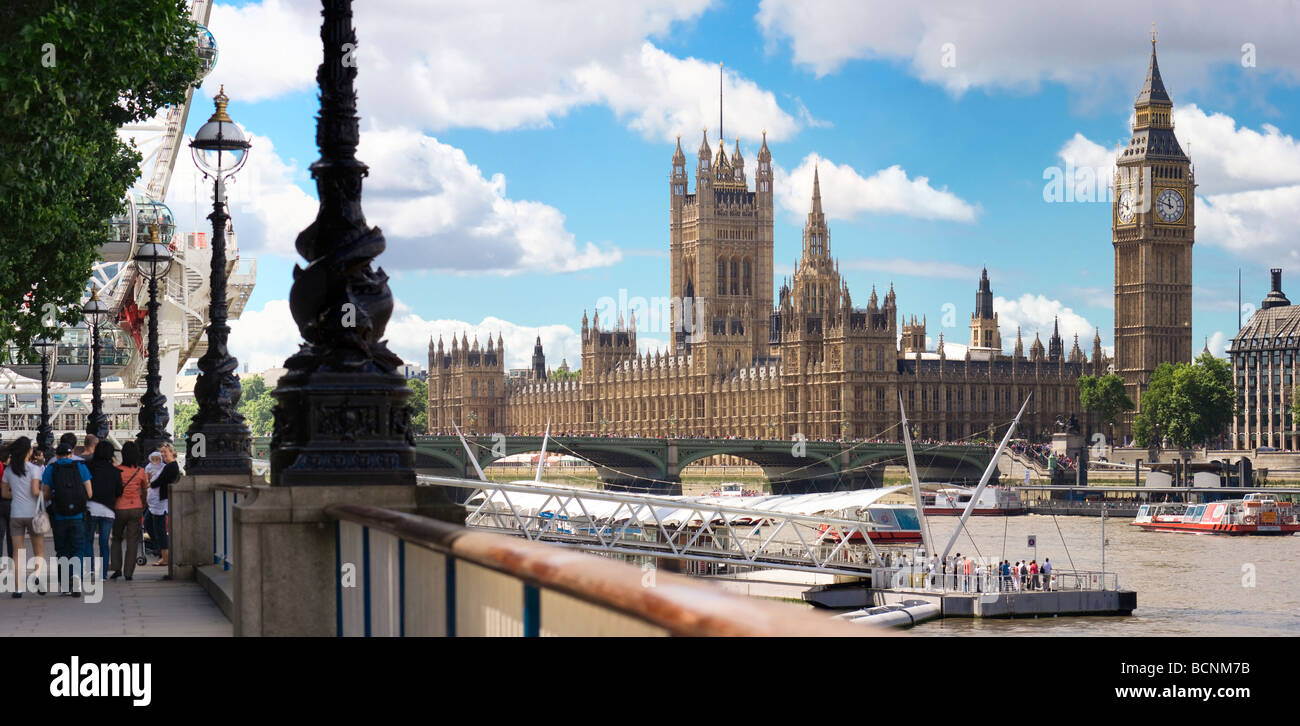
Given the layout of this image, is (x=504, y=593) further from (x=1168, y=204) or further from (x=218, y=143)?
(x=1168, y=204)

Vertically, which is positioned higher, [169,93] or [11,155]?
[169,93]

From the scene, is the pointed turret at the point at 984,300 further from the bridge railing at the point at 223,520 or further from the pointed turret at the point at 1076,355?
the bridge railing at the point at 223,520

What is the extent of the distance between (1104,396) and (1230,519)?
195 ft

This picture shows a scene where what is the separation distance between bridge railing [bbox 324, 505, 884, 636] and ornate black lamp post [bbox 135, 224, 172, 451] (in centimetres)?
1349

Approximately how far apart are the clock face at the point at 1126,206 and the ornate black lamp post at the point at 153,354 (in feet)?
432

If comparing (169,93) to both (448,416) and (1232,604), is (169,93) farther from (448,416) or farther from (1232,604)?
(448,416)

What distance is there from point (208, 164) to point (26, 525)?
3493 mm

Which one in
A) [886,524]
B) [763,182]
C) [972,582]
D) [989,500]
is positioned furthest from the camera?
[763,182]

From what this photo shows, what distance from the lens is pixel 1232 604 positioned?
41.2 m

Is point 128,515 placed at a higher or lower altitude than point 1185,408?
higher

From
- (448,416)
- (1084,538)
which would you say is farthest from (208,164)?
(448,416)

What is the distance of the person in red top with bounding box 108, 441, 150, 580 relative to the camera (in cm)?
1415

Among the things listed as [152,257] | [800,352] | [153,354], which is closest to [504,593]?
[152,257]

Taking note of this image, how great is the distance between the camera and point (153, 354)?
2055cm
